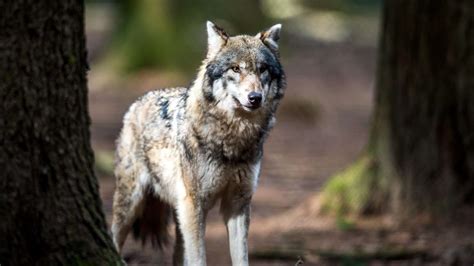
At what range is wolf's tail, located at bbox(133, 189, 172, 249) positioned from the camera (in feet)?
25.7

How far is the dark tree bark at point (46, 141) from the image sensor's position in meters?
5.40

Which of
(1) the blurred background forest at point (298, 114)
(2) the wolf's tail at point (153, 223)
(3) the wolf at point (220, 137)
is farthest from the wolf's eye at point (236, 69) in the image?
(1) the blurred background forest at point (298, 114)

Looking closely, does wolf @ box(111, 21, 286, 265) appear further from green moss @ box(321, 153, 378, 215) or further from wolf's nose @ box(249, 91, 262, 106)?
green moss @ box(321, 153, 378, 215)

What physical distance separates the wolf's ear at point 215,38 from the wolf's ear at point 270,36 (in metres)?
0.25

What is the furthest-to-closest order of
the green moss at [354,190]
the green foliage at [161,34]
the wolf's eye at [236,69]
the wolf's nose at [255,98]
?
the green foliage at [161,34] < the green moss at [354,190] < the wolf's eye at [236,69] < the wolf's nose at [255,98]

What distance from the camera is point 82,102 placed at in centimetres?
584

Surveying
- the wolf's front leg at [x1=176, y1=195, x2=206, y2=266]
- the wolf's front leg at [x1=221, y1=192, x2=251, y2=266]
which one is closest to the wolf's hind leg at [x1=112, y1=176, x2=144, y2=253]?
the wolf's front leg at [x1=176, y1=195, x2=206, y2=266]

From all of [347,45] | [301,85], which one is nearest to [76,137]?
[301,85]

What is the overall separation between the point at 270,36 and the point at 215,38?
41 centimetres

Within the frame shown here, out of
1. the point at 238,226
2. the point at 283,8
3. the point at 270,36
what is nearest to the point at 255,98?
the point at 270,36

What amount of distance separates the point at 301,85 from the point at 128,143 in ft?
46.5

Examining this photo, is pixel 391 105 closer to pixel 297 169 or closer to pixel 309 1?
pixel 297 169

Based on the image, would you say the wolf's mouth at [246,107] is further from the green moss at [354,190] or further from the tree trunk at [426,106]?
the green moss at [354,190]

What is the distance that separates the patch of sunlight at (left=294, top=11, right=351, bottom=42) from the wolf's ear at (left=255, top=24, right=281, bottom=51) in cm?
2052
